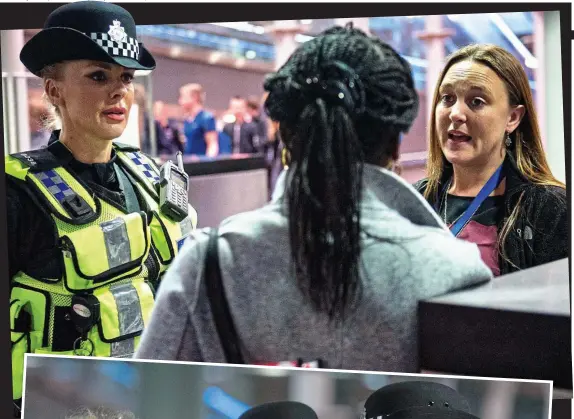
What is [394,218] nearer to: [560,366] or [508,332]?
[508,332]

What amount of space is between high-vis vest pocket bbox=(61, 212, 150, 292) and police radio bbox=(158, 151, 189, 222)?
9 cm

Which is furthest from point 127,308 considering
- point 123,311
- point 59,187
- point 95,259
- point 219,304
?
point 59,187

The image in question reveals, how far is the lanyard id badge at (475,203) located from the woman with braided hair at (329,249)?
4cm

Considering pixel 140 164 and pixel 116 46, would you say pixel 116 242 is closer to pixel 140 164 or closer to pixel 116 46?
pixel 140 164

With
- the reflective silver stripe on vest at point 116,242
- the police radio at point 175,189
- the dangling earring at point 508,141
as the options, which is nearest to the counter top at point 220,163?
the police radio at point 175,189

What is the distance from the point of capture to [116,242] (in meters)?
2.66

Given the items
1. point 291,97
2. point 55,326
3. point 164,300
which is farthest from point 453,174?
point 55,326

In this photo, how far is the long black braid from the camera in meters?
2.47

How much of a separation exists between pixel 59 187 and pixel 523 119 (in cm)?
140

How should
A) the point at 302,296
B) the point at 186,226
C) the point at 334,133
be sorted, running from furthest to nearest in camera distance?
the point at 186,226 → the point at 302,296 → the point at 334,133

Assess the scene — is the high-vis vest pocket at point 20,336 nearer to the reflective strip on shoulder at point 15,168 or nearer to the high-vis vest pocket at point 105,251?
the high-vis vest pocket at point 105,251

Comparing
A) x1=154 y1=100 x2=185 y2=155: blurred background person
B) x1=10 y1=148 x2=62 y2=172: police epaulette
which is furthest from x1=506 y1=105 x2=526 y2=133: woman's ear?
x1=10 y1=148 x2=62 y2=172: police epaulette

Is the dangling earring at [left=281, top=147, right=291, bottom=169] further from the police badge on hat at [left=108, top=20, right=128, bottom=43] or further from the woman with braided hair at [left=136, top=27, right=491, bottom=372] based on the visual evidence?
the police badge on hat at [left=108, top=20, right=128, bottom=43]

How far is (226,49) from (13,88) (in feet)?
2.27
